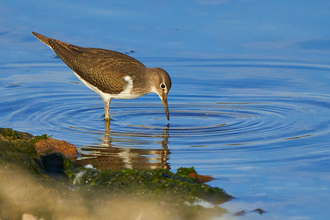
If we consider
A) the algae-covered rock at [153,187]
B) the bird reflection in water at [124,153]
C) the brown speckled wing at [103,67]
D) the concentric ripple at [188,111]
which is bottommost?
the algae-covered rock at [153,187]

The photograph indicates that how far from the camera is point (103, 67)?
8.63m

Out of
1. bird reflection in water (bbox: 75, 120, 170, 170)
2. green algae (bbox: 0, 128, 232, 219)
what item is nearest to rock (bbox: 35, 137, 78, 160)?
bird reflection in water (bbox: 75, 120, 170, 170)

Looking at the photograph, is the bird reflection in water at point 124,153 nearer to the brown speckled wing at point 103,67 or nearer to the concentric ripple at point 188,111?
the concentric ripple at point 188,111

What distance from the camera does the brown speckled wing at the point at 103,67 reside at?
8.52 meters

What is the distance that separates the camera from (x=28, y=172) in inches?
174

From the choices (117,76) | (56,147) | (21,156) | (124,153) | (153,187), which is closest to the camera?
(21,156)

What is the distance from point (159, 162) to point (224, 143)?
122cm

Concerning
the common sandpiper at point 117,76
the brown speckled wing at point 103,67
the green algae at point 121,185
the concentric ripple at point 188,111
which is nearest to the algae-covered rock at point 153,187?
the green algae at point 121,185

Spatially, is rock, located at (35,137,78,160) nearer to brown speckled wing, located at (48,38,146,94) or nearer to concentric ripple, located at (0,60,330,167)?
concentric ripple, located at (0,60,330,167)


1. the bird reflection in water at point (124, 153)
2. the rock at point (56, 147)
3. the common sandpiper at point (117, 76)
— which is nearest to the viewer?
the rock at point (56, 147)

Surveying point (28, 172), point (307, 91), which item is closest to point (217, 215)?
point (28, 172)

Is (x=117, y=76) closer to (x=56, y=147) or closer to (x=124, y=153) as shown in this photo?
(x=124, y=153)

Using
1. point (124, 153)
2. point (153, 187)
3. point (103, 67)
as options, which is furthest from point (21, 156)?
point (103, 67)

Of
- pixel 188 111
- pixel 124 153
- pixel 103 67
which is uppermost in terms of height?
pixel 103 67
